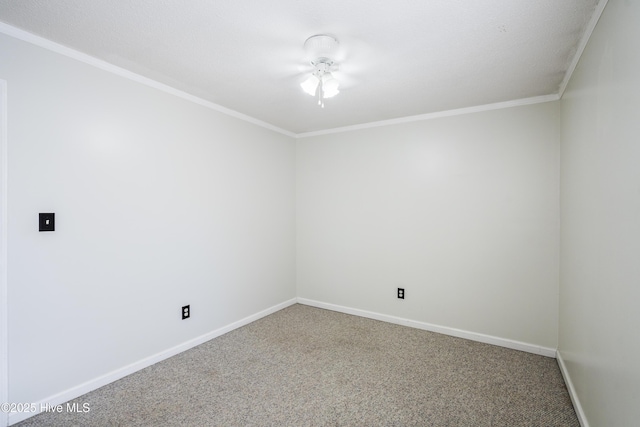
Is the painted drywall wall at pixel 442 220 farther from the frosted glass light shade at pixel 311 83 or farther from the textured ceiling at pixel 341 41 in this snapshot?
the frosted glass light shade at pixel 311 83

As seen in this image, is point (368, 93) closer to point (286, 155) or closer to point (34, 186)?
point (286, 155)

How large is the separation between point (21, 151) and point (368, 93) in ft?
8.37

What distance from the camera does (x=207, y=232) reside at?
10.2ft

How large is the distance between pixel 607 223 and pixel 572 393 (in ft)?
4.47

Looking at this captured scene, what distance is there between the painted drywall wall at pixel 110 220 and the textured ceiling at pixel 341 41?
31 cm

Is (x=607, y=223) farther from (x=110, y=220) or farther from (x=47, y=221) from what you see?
(x=47, y=221)

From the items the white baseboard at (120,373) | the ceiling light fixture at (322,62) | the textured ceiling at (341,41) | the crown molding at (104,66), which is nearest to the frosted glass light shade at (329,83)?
the ceiling light fixture at (322,62)

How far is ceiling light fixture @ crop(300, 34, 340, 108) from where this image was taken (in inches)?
73.9

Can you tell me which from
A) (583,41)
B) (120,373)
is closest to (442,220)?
(583,41)

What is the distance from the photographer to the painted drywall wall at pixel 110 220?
192 cm

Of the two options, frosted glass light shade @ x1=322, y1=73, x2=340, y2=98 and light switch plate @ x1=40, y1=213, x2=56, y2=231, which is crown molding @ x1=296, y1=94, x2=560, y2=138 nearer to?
frosted glass light shade @ x1=322, y1=73, x2=340, y2=98

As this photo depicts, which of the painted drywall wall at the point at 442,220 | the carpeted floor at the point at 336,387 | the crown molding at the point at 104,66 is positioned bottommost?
the carpeted floor at the point at 336,387

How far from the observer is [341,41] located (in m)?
1.93

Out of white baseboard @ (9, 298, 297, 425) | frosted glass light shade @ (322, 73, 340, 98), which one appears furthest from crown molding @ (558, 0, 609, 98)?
white baseboard @ (9, 298, 297, 425)
